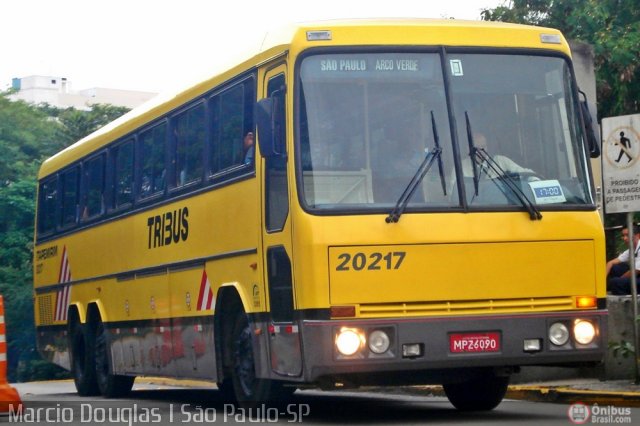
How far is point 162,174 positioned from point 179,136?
0.73 meters

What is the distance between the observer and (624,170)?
14.9 metres

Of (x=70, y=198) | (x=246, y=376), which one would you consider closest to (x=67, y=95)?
(x=70, y=198)

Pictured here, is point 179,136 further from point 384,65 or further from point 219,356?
point 384,65

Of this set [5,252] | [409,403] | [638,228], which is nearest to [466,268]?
[409,403]

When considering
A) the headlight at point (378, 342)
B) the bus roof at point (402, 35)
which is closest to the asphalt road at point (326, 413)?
the headlight at point (378, 342)

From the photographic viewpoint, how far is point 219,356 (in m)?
13.9

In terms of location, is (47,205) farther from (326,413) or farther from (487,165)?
(487,165)

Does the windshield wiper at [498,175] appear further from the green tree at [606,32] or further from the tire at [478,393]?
the green tree at [606,32]

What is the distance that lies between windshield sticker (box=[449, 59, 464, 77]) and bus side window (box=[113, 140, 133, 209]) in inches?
246

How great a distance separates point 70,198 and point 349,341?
34.2ft

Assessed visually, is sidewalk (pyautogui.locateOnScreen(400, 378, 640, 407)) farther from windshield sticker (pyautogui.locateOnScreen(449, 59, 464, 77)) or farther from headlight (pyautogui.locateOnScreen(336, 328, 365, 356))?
windshield sticker (pyautogui.locateOnScreen(449, 59, 464, 77))

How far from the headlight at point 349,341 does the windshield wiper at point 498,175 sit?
1569 millimetres

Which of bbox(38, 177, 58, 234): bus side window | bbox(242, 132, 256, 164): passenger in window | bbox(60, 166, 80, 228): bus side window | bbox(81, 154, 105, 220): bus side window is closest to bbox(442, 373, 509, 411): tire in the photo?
bbox(242, 132, 256, 164): passenger in window

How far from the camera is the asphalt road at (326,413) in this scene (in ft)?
41.0
